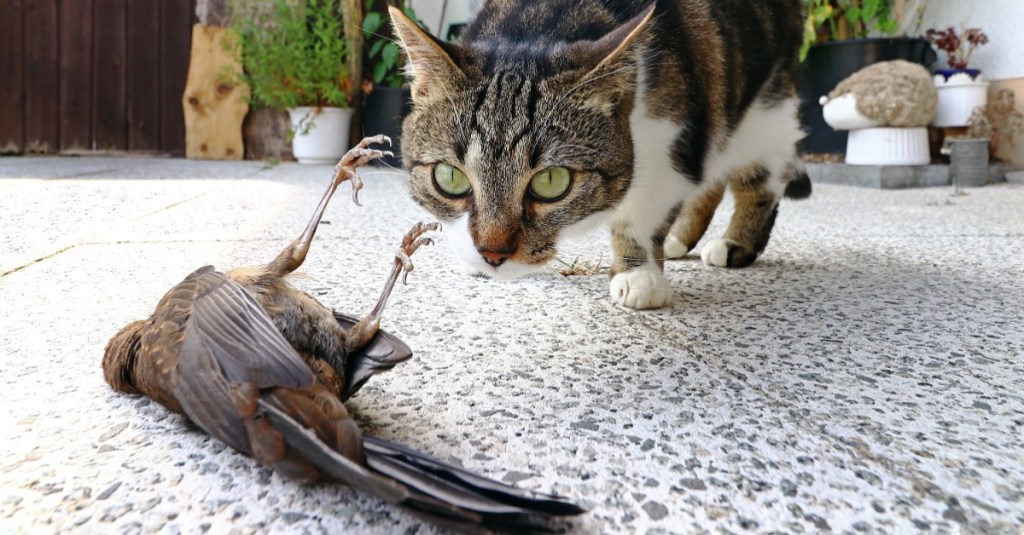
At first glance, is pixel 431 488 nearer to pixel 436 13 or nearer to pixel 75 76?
pixel 436 13

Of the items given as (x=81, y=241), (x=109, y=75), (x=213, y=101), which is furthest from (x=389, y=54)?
(x=81, y=241)

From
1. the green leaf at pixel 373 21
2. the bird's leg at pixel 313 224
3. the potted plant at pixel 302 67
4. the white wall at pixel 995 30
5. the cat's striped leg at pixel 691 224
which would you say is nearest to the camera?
the bird's leg at pixel 313 224

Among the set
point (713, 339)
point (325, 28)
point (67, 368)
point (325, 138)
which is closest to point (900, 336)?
point (713, 339)

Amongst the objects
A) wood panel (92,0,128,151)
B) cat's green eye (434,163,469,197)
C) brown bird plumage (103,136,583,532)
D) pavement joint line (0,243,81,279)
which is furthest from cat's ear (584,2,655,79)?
wood panel (92,0,128,151)

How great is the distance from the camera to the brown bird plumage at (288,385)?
1.73 feet

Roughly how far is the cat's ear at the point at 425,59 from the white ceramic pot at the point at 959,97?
4073 millimetres

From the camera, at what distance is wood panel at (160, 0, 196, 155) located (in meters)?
5.19

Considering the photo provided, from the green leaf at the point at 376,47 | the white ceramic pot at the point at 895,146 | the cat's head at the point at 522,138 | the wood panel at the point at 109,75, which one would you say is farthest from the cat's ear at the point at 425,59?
the wood panel at the point at 109,75

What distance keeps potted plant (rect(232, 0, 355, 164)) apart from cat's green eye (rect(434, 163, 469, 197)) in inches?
153

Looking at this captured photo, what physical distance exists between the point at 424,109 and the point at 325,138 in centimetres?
393

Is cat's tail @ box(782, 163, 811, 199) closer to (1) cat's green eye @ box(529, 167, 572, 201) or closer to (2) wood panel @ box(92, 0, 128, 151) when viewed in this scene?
(1) cat's green eye @ box(529, 167, 572, 201)

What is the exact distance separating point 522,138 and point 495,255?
196mm

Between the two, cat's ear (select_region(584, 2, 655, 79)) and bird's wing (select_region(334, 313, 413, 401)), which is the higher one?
cat's ear (select_region(584, 2, 655, 79))

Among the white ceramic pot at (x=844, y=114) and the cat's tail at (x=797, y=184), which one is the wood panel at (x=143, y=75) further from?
the cat's tail at (x=797, y=184)
